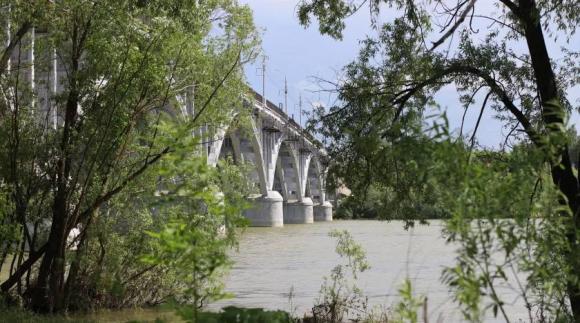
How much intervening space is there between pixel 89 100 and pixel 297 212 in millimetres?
80048

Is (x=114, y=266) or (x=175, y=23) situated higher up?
(x=175, y=23)

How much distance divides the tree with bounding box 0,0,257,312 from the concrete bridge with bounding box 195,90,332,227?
2549 centimetres

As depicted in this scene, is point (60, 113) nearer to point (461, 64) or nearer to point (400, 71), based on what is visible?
point (400, 71)

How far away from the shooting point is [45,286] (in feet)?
41.5

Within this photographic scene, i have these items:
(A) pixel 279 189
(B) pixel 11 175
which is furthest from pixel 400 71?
(A) pixel 279 189

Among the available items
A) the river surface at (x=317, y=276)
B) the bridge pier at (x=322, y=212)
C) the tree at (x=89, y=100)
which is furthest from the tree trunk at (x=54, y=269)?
the bridge pier at (x=322, y=212)

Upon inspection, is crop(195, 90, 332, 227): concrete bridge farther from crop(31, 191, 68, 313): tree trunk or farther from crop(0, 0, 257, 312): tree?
crop(31, 191, 68, 313): tree trunk

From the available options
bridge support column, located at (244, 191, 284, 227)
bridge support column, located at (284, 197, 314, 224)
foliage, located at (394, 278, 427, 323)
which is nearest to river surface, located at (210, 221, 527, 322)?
foliage, located at (394, 278, 427, 323)

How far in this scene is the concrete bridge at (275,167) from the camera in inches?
2295

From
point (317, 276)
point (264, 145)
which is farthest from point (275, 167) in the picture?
point (317, 276)

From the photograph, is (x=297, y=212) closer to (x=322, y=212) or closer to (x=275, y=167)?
(x=275, y=167)

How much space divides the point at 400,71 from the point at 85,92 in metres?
5.08

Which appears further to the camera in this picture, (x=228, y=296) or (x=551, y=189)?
(x=228, y=296)

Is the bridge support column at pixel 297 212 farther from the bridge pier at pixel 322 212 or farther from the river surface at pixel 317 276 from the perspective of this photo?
the river surface at pixel 317 276
